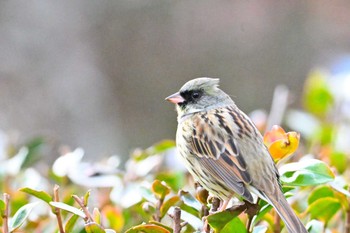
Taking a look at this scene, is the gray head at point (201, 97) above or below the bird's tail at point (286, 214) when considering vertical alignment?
above

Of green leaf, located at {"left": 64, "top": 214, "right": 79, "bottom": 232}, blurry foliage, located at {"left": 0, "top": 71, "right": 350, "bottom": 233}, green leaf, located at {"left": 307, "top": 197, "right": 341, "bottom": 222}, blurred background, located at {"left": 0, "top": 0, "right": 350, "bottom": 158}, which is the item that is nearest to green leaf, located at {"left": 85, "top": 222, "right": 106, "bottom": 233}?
blurry foliage, located at {"left": 0, "top": 71, "right": 350, "bottom": 233}

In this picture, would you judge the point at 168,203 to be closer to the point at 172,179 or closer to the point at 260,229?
the point at 260,229

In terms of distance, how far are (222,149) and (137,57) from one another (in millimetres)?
5093

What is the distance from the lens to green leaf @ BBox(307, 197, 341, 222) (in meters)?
2.07

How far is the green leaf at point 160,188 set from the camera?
78.8 inches

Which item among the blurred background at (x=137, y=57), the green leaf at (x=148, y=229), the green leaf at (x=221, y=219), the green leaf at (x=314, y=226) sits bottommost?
the green leaf at (x=314, y=226)

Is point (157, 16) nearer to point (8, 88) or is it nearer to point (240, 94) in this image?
point (240, 94)

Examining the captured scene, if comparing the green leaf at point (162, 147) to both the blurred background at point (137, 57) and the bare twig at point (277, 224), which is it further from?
Result: the blurred background at point (137, 57)

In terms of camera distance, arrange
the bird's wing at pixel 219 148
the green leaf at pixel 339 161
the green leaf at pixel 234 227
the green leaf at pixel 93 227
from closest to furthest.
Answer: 1. the green leaf at pixel 93 227
2. the green leaf at pixel 234 227
3. the bird's wing at pixel 219 148
4. the green leaf at pixel 339 161

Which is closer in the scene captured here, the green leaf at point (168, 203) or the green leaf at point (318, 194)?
the green leaf at point (168, 203)

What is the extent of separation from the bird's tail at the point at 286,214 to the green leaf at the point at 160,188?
0.82 ft

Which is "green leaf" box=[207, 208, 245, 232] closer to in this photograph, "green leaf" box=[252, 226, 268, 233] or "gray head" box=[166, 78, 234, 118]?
"green leaf" box=[252, 226, 268, 233]

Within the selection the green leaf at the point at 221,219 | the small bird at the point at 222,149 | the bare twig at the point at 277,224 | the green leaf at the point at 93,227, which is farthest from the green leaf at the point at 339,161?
the green leaf at the point at 93,227

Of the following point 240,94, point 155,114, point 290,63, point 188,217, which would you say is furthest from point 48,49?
point 188,217
